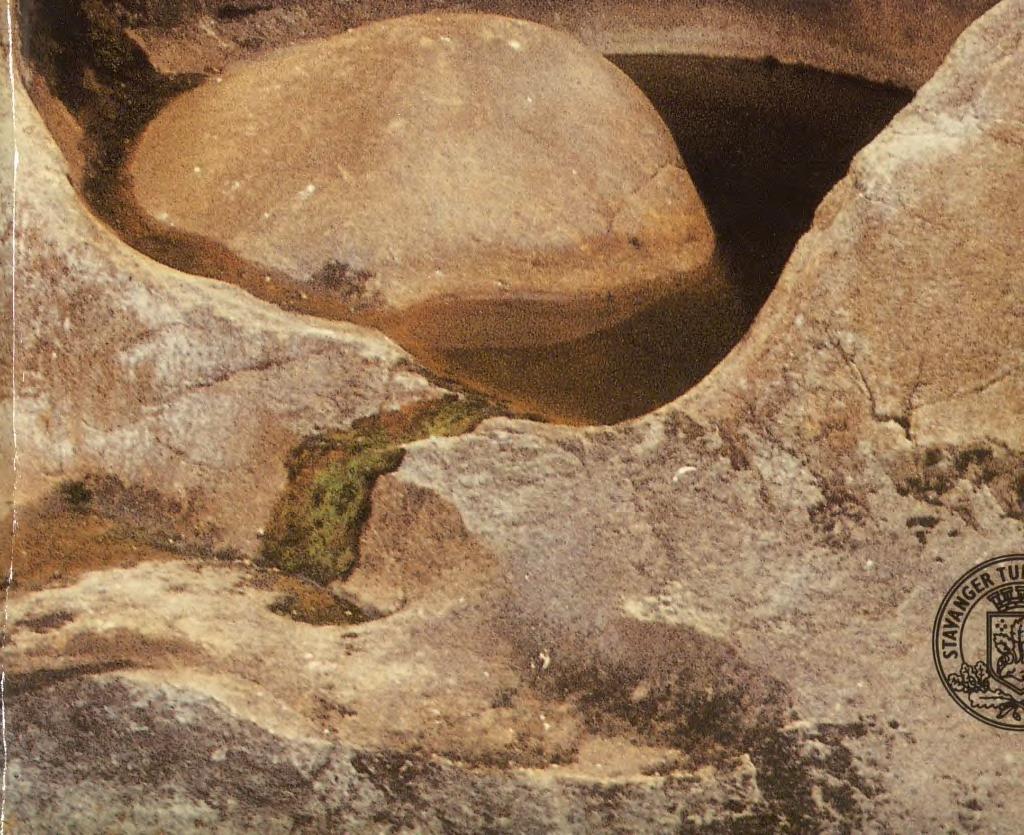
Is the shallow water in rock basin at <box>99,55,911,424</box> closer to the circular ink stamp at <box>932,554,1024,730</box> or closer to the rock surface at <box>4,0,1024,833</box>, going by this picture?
the rock surface at <box>4,0,1024,833</box>

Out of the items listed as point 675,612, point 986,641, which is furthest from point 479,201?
point 986,641

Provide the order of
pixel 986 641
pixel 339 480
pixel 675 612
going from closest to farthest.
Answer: pixel 986 641, pixel 675 612, pixel 339 480

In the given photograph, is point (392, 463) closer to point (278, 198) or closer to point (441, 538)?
point (441, 538)

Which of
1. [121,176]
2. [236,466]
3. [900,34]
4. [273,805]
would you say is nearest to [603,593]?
[273,805]

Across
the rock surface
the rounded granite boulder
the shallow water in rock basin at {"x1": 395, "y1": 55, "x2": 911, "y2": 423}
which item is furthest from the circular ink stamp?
the rounded granite boulder

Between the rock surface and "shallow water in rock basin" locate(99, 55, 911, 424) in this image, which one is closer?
the rock surface

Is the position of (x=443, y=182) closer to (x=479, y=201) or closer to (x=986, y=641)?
(x=479, y=201)
